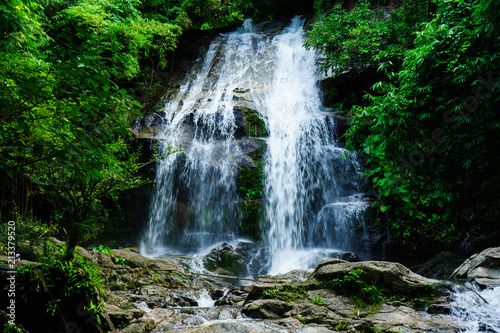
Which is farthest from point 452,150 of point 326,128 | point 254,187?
point 254,187

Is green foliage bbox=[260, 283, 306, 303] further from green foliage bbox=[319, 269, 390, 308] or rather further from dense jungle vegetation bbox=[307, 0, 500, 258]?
dense jungle vegetation bbox=[307, 0, 500, 258]

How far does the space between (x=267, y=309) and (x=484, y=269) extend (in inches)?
144

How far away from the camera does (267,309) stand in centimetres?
387

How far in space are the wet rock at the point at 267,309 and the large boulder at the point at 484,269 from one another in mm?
3091

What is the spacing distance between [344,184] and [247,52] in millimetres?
9568

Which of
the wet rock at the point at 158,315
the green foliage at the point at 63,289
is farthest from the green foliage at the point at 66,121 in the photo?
the wet rock at the point at 158,315

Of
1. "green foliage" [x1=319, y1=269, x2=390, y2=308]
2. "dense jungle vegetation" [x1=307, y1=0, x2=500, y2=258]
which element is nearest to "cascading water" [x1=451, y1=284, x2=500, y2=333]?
"green foliage" [x1=319, y1=269, x2=390, y2=308]

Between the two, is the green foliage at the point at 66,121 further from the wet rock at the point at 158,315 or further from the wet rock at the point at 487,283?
the wet rock at the point at 487,283

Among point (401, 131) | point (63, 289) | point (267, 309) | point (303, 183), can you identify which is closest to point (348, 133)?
point (401, 131)

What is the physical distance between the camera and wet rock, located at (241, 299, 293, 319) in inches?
149

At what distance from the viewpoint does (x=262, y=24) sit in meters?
18.1

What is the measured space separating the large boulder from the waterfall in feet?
9.98

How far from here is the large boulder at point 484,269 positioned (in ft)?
14.3

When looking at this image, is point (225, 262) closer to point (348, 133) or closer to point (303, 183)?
point (303, 183)
